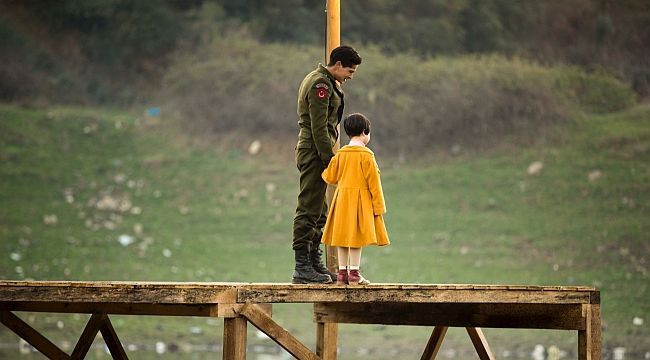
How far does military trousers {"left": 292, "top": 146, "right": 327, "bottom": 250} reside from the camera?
8727 mm

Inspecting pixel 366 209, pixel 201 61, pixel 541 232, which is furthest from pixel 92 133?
pixel 366 209

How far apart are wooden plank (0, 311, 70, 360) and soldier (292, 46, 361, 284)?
1.82 meters

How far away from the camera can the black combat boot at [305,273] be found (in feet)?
28.5

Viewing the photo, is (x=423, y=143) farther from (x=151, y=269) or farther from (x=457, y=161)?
(x=151, y=269)

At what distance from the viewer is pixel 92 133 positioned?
80.8 ft

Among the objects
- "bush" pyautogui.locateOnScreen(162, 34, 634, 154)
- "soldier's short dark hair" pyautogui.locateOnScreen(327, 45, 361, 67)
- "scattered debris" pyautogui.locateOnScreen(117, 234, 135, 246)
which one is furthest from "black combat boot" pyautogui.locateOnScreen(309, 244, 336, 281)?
"bush" pyautogui.locateOnScreen(162, 34, 634, 154)

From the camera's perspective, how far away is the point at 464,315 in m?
9.05

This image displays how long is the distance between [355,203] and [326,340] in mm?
1624

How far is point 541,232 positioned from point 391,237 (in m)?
2.14

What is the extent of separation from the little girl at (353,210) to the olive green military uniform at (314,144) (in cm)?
22

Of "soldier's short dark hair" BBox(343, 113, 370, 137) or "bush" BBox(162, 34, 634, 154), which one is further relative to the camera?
"bush" BBox(162, 34, 634, 154)

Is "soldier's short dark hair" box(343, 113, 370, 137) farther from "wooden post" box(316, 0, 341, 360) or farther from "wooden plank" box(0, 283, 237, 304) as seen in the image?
"wooden plank" box(0, 283, 237, 304)

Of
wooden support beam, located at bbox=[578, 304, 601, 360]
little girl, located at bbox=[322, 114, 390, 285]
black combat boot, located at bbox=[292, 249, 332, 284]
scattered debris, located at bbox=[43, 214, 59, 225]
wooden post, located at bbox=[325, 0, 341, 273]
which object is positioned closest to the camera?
little girl, located at bbox=[322, 114, 390, 285]

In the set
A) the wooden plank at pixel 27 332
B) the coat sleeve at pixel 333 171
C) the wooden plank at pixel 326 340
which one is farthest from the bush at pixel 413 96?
the coat sleeve at pixel 333 171
